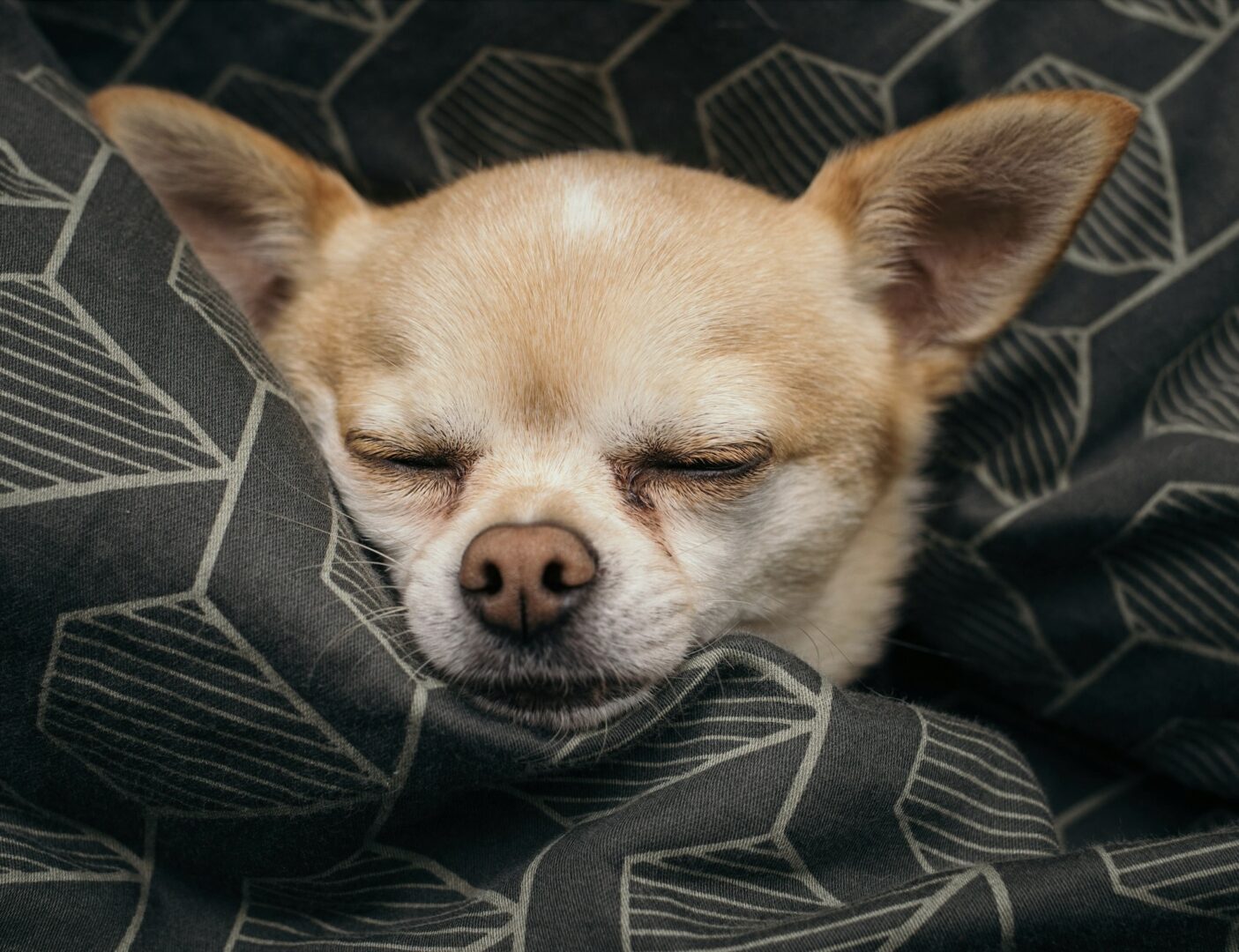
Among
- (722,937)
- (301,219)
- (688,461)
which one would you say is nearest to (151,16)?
(301,219)

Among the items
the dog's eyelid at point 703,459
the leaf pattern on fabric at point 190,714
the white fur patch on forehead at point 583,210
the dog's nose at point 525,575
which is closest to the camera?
the leaf pattern on fabric at point 190,714

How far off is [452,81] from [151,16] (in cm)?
66

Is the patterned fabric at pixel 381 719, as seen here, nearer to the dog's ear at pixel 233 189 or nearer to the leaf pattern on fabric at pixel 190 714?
the leaf pattern on fabric at pixel 190 714

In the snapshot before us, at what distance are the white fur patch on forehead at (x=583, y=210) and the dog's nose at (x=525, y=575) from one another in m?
0.55

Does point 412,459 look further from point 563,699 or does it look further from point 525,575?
point 563,699

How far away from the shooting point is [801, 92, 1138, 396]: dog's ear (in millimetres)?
1605

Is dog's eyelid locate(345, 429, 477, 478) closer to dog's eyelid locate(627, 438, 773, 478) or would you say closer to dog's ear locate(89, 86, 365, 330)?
dog's eyelid locate(627, 438, 773, 478)

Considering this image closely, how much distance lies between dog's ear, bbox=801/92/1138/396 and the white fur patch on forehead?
0.44 metres

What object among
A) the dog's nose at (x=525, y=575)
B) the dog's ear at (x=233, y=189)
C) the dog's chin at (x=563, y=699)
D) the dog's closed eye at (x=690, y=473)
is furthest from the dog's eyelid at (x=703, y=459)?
the dog's ear at (x=233, y=189)

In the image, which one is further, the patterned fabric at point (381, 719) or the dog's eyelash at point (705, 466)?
the dog's eyelash at point (705, 466)

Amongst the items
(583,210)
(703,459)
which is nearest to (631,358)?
(703,459)

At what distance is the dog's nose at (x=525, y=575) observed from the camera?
1361 mm

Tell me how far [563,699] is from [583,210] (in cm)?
83

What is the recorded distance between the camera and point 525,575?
1.38 metres
